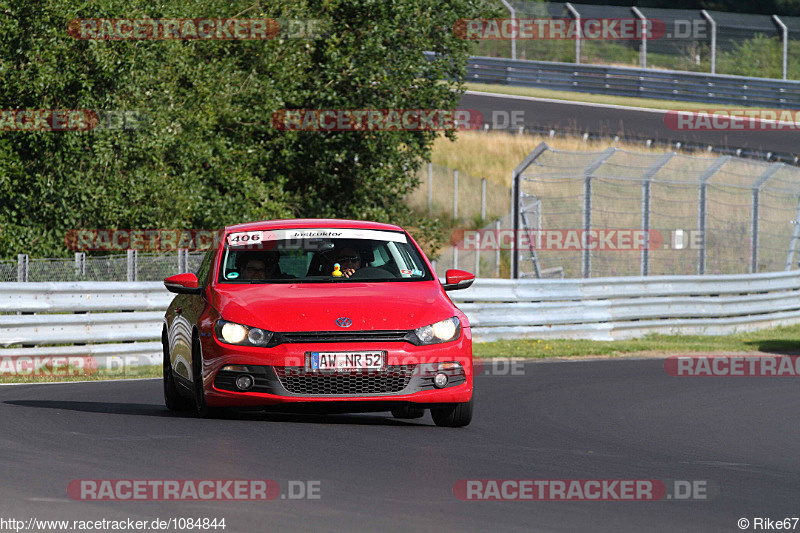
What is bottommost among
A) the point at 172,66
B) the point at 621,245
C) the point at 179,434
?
the point at 621,245

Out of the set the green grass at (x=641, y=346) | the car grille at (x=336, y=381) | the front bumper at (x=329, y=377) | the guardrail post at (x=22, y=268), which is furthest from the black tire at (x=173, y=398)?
the green grass at (x=641, y=346)

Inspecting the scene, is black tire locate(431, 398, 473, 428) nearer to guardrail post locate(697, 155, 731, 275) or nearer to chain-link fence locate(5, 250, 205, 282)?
chain-link fence locate(5, 250, 205, 282)

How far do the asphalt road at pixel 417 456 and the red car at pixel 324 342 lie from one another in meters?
0.27

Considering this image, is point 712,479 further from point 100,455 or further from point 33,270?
point 33,270

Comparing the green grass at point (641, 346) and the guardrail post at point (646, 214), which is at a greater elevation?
the guardrail post at point (646, 214)

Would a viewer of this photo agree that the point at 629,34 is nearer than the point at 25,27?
No

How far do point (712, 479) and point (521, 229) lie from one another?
51.7 feet

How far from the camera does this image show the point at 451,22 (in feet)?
91.8

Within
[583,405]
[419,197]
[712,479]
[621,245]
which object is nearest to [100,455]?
[712,479]

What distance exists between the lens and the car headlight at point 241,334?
9320 millimetres

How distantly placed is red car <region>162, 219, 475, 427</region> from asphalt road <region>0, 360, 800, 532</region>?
27 cm

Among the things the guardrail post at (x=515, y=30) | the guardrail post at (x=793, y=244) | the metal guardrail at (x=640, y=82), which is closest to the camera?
Answer: the guardrail post at (x=793, y=244)

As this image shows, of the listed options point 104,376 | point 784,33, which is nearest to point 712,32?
point 784,33

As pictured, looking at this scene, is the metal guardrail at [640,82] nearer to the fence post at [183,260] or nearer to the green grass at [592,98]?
the green grass at [592,98]
